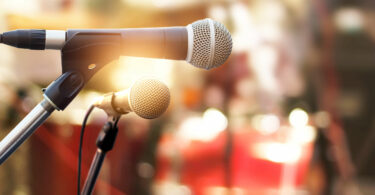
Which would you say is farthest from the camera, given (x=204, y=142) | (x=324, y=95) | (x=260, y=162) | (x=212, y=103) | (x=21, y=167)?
(x=324, y=95)

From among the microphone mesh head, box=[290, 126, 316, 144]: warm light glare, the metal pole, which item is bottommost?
box=[290, 126, 316, 144]: warm light glare

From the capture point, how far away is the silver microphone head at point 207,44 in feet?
2.78

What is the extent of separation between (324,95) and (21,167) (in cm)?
249

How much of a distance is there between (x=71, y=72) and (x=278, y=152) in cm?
240

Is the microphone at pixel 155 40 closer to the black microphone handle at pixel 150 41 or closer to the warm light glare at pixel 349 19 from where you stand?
the black microphone handle at pixel 150 41

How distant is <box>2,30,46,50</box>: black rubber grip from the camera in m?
0.82

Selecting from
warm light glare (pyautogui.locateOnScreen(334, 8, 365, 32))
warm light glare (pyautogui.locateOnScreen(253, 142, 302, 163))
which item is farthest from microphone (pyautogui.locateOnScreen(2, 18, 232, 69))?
warm light glare (pyautogui.locateOnScreen(334, 8, 365, 32))

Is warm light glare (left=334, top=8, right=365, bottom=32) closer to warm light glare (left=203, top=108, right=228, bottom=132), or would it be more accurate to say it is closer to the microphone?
warm light glare (left=203, top=108, right=228, bottom=132)

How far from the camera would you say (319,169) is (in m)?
3.65

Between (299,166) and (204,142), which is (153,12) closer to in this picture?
(204,142)

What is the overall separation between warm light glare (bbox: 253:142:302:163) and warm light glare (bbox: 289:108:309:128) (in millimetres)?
224

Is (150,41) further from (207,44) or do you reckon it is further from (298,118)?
(298,118)

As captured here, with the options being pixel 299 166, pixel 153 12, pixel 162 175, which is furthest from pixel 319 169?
pixel 153 12

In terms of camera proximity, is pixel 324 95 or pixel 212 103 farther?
pixel 324 95
